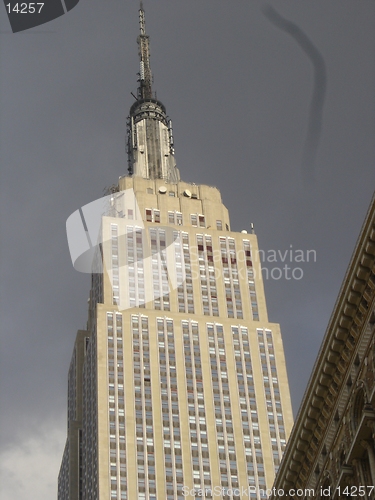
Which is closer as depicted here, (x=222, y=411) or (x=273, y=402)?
(x=222, y=411)

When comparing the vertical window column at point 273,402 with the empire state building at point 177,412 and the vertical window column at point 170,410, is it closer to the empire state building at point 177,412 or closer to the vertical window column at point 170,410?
the empire state building at point 177,412

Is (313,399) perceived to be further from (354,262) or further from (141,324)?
(141,324)

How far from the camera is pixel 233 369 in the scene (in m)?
195

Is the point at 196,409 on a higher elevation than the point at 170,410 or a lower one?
higher

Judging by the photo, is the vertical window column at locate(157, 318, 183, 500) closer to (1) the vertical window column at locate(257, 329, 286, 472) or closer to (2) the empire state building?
(2) the empire state building

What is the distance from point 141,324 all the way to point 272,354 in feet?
78.9
